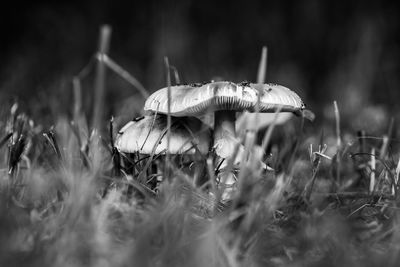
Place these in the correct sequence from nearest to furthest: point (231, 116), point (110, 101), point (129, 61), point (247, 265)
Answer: point (247, 265) < point (231, 116) < point (110, 101) < point (129, 61)

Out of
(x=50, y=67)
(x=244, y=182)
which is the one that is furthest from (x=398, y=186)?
(x=50, y=67)

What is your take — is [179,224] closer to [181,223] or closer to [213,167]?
[181,223]

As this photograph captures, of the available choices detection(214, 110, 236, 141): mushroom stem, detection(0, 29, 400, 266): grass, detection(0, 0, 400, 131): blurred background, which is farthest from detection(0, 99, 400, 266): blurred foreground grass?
detection(0, 0, 400, 131): blurred background

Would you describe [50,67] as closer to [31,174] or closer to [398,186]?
[31,174]

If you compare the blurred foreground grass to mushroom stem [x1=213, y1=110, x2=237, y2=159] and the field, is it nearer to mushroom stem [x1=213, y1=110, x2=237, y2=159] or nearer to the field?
the field

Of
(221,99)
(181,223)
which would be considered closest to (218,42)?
(221,99)

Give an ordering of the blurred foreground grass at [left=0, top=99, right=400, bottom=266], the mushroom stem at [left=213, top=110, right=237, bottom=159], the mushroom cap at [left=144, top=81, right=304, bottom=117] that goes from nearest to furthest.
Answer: the blurred foreground grass at [left=0, top=99, right=400, bottom=266] < the mushroom cap at [left=144, top=81, right=304, bottom=117] < the mushroom stem at [left=213, top=110, right=237, bottom=159]

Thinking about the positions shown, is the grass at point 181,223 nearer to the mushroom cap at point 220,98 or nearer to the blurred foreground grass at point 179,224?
the blurred foreground grass at point 179,224
